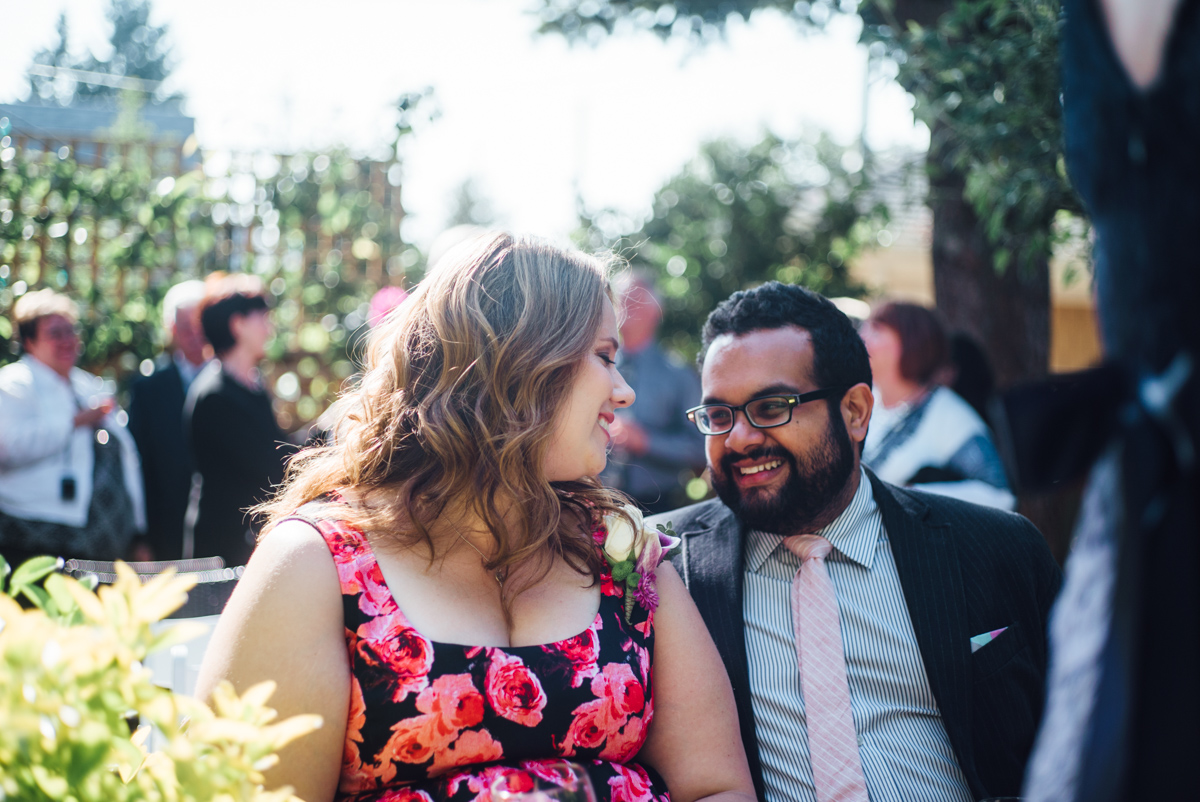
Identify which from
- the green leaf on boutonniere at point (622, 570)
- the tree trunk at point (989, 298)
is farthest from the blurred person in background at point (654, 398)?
the green leaf on boutonniere at point (622, 570)

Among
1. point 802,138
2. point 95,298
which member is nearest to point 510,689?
point 95,298

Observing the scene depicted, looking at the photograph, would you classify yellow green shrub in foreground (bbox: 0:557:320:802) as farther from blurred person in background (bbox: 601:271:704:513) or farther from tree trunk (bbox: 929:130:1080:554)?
tree trunk (bbox: 929:130:1080:554)

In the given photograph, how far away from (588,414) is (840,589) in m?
0.79

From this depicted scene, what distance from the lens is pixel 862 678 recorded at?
2.08 meters

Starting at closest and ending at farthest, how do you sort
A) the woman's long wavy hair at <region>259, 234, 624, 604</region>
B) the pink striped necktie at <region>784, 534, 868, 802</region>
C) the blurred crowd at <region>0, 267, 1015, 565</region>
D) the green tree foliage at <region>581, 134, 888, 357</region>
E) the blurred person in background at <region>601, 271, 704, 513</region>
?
1. the woman's long wavy hair at <region>259, 234, 624, 604</region>
2. the pink striped necktie at <region>784, 534, 868, 802</region>
3. the blurred crowd at <region>0, 267, 1015, 565</region>
4. the blurred person in background at <region>601, 271, 704, 513</region>
5. the green tree foliage at <region>581, 134, 888, 357</region>

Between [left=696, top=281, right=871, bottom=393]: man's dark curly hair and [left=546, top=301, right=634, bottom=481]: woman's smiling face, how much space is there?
0.53 m

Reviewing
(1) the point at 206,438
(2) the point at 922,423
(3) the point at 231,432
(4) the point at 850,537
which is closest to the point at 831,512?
(4) the point at 850,537

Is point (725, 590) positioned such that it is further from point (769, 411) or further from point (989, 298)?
point (989, 298)

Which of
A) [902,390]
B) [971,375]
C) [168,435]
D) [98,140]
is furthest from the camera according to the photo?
[98,140]

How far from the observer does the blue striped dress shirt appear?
6.53ft

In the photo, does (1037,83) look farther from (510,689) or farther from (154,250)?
(154,250)

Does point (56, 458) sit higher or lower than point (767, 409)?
lower

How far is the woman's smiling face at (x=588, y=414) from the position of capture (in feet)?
6.25

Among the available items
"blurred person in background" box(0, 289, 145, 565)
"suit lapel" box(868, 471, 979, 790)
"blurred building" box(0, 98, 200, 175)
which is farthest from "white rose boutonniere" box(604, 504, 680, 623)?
"blurred building" box(0, 98, 200, 175)
